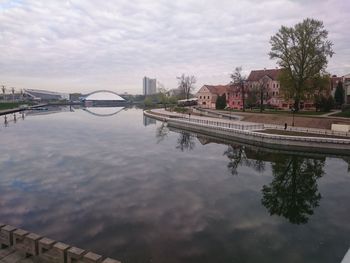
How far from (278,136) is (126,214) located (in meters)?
25.9

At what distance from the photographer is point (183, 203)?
1789cm

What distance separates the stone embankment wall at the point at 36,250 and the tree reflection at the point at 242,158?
18.1 m

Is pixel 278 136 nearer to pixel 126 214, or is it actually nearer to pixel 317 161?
pixel 317 161

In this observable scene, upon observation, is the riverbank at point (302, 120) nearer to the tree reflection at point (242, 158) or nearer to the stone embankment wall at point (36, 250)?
the tree reflection at point (242, 158)

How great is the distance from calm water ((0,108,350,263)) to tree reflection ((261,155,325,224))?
69 millimetres

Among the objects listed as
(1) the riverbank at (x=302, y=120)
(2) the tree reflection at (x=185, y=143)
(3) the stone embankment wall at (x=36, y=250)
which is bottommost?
(2) the tree reflection at (x=185, y=143)

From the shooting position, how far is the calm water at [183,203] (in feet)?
42.1

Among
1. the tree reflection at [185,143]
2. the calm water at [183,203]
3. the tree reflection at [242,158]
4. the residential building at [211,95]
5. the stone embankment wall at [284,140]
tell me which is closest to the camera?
the calm water at [183,203]

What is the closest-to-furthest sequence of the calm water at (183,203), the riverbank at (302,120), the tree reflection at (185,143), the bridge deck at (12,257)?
the bridge deck at (12,257) → the calm water at (183,203) → the tree reflection at (185,143) → the riverbank at (302,120)

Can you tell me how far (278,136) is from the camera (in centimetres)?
3650

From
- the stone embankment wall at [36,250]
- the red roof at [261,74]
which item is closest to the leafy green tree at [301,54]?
the red roof at [261,74]

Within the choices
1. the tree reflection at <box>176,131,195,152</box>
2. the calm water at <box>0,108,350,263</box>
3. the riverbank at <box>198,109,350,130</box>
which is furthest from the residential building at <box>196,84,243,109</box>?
the calm water at <box>0,108,350,263</box>

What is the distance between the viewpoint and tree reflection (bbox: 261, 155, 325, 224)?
17664mm

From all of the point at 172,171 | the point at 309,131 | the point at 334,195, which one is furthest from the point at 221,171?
the point at 309,131
